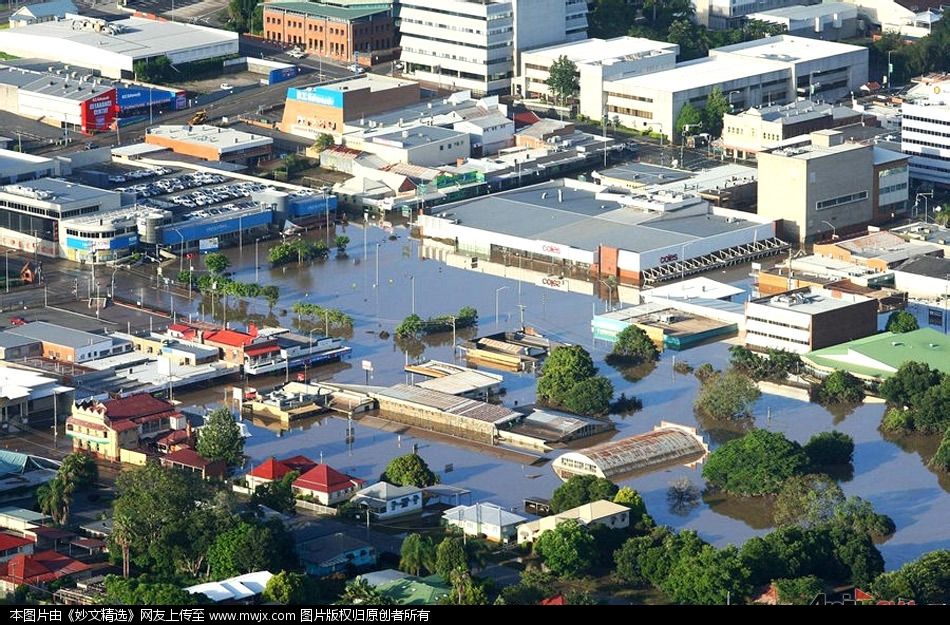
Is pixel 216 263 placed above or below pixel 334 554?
below

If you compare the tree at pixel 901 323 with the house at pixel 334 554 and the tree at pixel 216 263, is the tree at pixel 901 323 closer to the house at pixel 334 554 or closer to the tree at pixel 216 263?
the tree at pixel 216 263

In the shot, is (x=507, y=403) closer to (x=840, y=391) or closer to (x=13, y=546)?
(x=840, y=391)

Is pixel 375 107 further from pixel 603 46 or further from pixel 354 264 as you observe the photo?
pixel 354 264

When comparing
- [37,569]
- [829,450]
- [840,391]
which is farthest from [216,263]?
[37,569]

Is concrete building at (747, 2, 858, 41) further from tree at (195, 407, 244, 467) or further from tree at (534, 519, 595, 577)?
tree at (534, 519, 595, 577)

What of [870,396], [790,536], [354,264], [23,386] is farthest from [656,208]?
[790,536]
